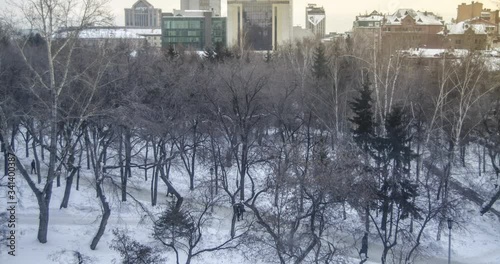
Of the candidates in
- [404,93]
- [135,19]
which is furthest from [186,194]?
[135,19]

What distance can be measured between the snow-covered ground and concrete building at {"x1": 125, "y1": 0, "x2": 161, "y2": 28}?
120923mm

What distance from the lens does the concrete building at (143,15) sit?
5605 inches

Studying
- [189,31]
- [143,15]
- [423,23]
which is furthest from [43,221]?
[143,15]

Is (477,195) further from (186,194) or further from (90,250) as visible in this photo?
(90,250)

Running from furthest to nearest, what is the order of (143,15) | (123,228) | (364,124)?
(143,15), (364,124), (123,228)

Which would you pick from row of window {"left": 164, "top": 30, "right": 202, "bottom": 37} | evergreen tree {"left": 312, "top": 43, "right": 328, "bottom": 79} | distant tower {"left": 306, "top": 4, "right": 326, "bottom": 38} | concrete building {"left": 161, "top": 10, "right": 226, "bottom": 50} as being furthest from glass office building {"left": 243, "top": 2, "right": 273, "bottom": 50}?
evergreen tree {"left": 312, "top": 43, "right": 328, "bottom": 79}

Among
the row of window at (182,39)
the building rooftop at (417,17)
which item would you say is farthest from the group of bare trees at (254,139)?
the row of window at (182,39)

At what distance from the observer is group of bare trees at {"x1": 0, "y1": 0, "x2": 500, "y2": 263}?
1706 cm

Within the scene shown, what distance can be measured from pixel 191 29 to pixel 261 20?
1138cm

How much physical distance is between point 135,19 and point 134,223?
12819 cm

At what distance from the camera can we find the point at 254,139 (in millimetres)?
27359

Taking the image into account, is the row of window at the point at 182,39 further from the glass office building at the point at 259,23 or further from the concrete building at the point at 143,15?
the concrete building at the point at 143,15

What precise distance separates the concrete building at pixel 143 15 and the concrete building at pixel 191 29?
54199 millimetres

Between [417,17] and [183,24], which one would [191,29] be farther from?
[417,17]
